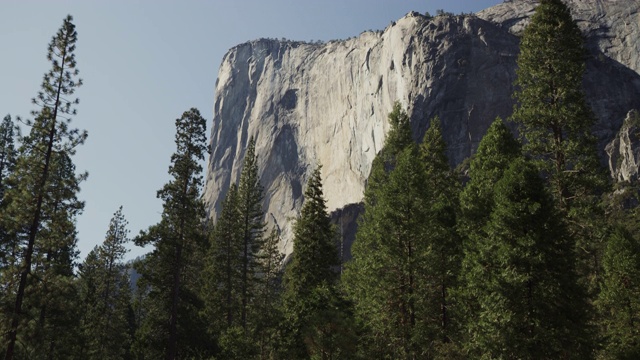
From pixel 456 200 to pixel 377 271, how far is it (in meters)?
10.4

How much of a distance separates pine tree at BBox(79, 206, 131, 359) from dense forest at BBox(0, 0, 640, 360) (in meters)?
5.41

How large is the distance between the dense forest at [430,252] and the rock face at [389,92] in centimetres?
7337

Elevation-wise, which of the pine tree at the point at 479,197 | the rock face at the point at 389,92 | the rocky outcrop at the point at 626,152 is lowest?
the pine tree at the point at 479,197

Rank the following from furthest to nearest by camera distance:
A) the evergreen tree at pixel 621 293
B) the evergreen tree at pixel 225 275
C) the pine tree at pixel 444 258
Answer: the evergreen tree at pixel 225 275 → the evergreen tree at pixel 621 293 → the pine tree at pixel 444 258

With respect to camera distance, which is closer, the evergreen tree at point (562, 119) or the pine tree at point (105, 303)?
the evergreen tree at point (562, 119)

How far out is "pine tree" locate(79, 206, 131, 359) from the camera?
44344mm

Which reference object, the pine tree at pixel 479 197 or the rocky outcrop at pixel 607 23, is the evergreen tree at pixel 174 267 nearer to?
the pine tree at pixel 479 197

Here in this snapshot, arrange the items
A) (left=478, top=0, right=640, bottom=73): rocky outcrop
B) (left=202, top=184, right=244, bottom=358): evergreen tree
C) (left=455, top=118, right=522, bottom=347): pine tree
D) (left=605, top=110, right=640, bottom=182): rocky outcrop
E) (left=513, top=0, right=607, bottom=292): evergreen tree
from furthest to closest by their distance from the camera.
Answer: (left=478, top=0, right=640, bottom=73): rocky outcrop, (left=605, top=110, right=640, bottom=182): rocky outcrop, (left=202, top=184, right=244, bottom=358): evergreen tree, (left=455, top=118, right=522, bottom=347): pine tree, (left=513, top=0, right=607, bottom=292): evergreen tree

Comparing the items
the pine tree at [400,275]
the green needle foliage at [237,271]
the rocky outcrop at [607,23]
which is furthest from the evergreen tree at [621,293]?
the rocky outcrop at [607,23]

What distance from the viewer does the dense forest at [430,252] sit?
60.0 ft

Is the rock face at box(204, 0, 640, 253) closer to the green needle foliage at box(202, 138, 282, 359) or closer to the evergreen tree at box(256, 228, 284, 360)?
the evergreen tree at box(256, 228, 284, 360)

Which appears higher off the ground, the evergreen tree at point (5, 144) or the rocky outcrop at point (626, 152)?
the rocky outcrop at point (626, 152)

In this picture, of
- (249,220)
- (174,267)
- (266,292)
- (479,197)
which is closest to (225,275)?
(249,220)

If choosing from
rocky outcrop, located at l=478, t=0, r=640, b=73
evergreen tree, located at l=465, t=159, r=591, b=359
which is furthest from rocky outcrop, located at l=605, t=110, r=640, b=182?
evergreen tree, located at l=465, t=159, r=591, b=359
